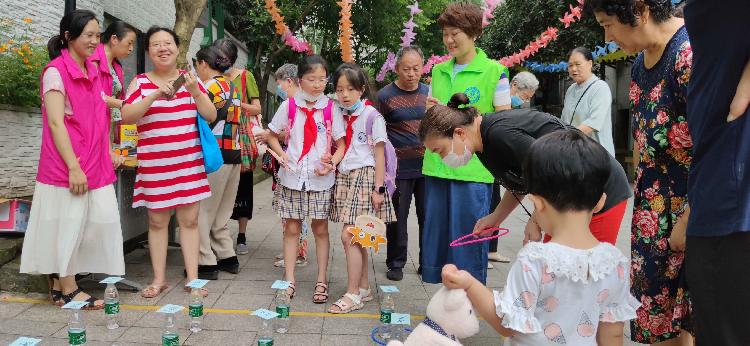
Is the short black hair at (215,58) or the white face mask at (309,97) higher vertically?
the short black hair at (215,58)

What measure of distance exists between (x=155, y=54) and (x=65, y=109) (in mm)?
712

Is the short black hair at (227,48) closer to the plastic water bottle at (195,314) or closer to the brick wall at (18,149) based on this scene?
the plastic water bottle at (195,314)

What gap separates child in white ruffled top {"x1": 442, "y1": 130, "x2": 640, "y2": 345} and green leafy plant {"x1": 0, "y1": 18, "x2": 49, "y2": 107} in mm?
5033

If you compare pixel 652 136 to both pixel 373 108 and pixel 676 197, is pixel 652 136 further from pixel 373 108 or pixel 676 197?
pixel 373 108

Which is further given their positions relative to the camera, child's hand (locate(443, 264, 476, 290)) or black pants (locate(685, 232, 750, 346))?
child's hand (locate(443, 264, 476, 290))

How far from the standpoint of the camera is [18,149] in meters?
5.32

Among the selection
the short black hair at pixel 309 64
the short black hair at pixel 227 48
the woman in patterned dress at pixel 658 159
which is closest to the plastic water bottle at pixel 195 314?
the short black hair at pixel 309 64

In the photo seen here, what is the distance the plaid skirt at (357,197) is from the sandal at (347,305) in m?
0.50

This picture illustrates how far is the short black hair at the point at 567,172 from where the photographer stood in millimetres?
1810

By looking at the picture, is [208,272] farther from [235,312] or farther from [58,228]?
[58,228]

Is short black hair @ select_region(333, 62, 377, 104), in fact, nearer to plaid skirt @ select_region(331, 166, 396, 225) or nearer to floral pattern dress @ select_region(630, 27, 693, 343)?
plaid skirt @ select_region(331, 166, 396, 225)

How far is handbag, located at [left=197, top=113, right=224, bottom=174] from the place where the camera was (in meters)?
3.96

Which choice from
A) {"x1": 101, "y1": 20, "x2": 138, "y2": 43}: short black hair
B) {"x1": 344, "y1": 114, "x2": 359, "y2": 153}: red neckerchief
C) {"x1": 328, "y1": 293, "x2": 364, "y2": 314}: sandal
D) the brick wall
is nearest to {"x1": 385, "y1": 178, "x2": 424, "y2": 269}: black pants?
{"x1": 344, "y1": 114, "x2": 359, "y2": 153}: red neckerchief

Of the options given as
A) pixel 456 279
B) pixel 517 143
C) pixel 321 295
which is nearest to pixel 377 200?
pixel 321 295
